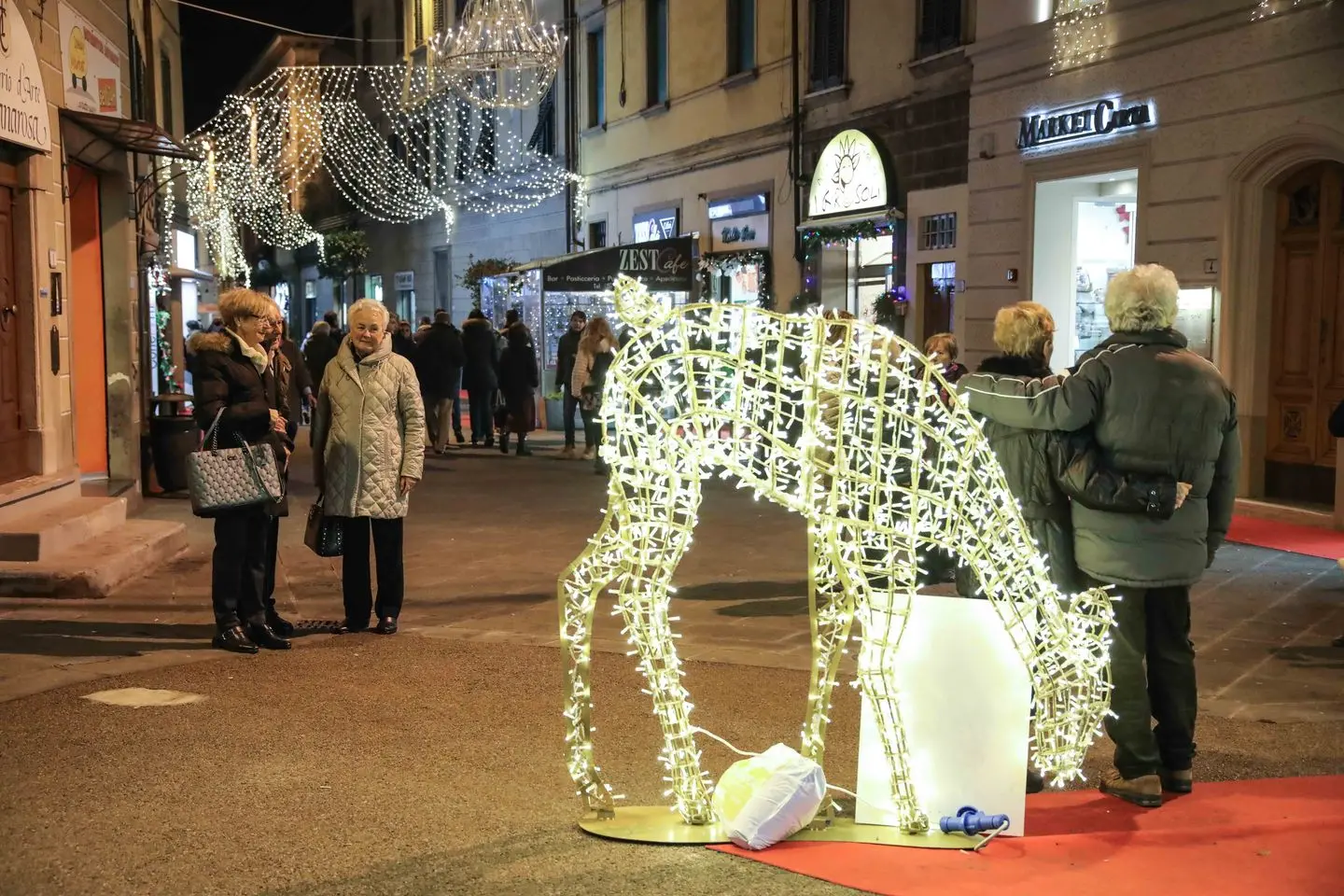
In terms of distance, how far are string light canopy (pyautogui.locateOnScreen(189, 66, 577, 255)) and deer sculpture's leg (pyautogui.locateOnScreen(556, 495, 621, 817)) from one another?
17.3 metres

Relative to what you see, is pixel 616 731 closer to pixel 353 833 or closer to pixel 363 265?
pixel 353 833

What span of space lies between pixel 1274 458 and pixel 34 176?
34.1ft

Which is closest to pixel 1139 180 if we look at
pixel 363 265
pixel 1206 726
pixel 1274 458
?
pixel 1274 458

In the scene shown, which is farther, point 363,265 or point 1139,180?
point 363,265

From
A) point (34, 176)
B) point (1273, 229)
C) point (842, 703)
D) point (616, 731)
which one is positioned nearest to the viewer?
point (616, 731)

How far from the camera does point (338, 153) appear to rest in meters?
33.7

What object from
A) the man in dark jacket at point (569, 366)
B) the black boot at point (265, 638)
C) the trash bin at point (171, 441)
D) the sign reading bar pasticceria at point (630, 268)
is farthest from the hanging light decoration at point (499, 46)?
the black boot at point (265, 638)

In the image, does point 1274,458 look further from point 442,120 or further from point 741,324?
point 442,120

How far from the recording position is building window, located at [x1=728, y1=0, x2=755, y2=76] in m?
19.5

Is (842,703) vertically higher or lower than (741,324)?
lower

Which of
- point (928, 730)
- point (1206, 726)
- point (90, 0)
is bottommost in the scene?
point (1206, 726)

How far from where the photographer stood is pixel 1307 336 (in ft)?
35.9

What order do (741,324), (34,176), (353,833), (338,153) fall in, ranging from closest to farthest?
(741,324) < (353,833) < (34,176) < (338,153)

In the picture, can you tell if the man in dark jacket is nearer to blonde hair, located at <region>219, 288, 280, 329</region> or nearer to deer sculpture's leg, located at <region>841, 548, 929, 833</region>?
blonde hair, located at <region>219, 288, 280, 329</region>
